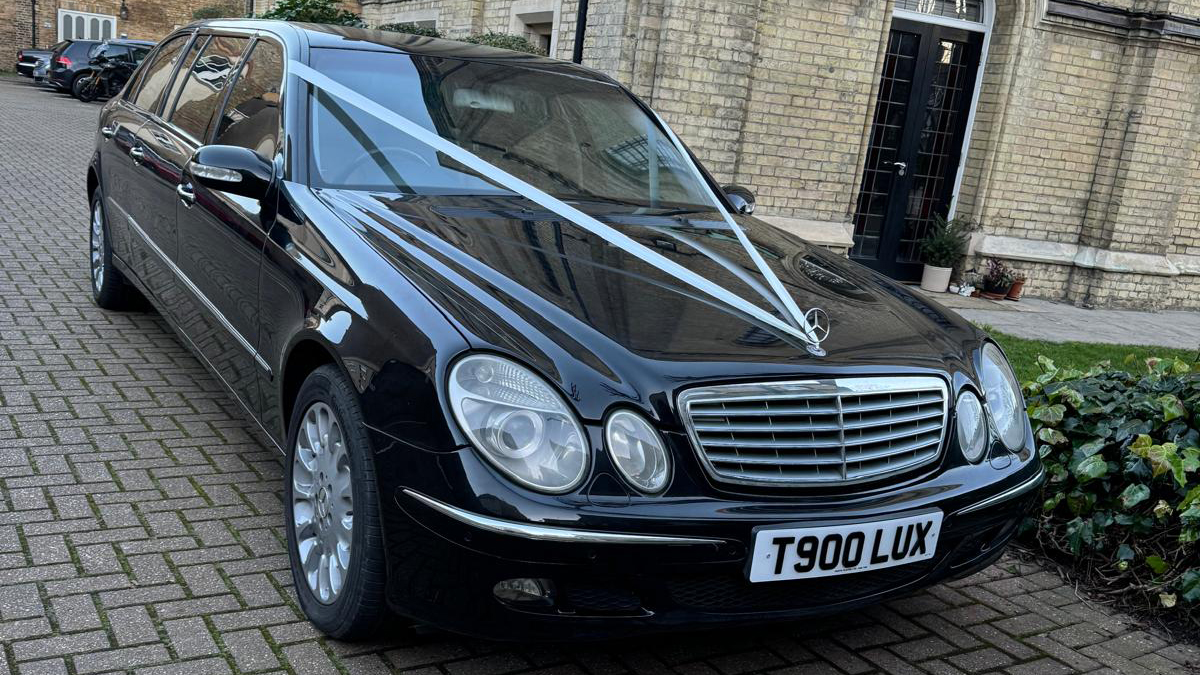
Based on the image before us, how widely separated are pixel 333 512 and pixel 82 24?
43.1m

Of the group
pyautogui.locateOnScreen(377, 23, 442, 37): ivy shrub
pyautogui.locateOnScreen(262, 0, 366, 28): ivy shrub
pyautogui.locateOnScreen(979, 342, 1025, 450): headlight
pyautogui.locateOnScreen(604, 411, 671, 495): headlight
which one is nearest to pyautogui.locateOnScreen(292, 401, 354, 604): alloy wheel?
pyautogui.locateOnScreen(604, 411, 671, 495): headlight

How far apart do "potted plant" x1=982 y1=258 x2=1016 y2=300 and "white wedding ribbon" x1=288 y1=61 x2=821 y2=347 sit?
8.95 metres

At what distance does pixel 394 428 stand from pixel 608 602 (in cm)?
67

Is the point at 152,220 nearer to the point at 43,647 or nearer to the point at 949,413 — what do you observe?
the point at 43,647

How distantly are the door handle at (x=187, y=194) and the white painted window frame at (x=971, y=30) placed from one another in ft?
31.2

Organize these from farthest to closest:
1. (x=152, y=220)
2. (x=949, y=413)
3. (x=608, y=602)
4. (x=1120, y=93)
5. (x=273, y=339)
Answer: (x=1120, y=93), (x=152, y=220), (x=273, y=339), (x=949, y=413), (x=608, y=602)

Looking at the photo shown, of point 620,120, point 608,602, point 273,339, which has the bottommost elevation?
point 608,602

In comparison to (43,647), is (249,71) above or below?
above

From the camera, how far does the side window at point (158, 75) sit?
5.50m

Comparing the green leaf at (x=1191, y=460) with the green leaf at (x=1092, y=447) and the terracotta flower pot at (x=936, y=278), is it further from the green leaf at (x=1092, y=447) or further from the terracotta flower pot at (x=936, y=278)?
the terracotta flower pot at (x=936, y=278)

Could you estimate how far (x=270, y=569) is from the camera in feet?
11.1

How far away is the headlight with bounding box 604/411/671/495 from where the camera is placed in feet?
8.27

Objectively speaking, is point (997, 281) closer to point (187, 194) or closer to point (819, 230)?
point (819, 230)

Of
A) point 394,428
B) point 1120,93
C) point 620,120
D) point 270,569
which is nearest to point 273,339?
point 270,569
